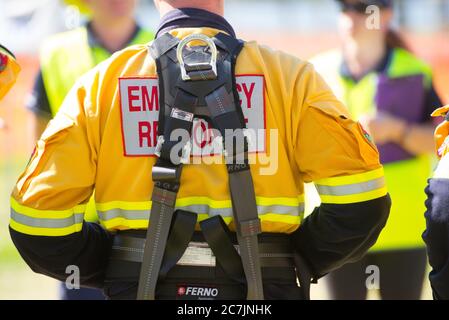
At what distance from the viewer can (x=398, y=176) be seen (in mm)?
4703

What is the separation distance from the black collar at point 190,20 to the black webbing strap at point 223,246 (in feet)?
1.97

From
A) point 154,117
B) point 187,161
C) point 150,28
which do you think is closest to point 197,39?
point 154,117

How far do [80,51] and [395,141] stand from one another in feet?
5.61

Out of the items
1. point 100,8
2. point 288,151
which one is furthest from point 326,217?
point 100,8

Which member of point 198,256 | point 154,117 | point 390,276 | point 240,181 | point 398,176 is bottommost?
point 390,276

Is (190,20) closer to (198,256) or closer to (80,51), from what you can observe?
(198,256)

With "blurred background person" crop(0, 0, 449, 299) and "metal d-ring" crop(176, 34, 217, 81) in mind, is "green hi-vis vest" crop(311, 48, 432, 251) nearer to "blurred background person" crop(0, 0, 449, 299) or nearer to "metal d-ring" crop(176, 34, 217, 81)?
"blurred background person" crop(0, 0, 449, 299)

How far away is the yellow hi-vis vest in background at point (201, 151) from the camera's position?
264cm

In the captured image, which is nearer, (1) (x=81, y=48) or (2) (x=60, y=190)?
(2) (x=60, y=190)

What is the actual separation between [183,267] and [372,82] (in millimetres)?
2396

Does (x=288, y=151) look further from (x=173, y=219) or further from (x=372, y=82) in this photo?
(x=372, y=82)

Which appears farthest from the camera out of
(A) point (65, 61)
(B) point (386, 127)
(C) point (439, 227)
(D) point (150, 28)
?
(D) point (150, 28)

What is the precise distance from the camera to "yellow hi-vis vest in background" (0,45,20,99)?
304 cm

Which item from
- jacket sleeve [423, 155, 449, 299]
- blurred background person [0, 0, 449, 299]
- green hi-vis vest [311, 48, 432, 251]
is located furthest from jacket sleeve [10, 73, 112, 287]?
green hi-vis vest [311, 48, 432, 251]
